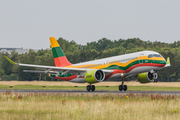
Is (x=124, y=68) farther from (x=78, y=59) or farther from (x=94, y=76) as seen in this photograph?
(x=78, y=59)

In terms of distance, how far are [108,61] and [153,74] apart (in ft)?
19.9

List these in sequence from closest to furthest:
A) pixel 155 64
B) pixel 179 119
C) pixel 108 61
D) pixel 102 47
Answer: pixel 179 119 → pixel 155 64 → pixel 108 61 → pixel 102 47

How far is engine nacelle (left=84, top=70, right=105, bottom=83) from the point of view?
1412 inches

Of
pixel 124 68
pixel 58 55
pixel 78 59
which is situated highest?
pixel 78 59

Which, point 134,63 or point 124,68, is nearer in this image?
point 134,63

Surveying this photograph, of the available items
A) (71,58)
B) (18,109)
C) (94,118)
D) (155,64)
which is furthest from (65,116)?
(71,58)

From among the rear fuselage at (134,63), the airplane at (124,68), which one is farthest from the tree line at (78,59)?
the rear fuselage at (134,63)

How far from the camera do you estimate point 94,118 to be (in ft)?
45.5

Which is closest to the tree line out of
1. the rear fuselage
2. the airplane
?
the airplane

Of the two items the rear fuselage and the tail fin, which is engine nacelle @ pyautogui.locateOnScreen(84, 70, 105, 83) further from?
the tail fin

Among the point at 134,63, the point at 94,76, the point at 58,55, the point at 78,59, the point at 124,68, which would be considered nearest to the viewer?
the point at 94,76

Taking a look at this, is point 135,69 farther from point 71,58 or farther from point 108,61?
point 71,58

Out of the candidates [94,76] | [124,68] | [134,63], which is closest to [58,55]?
[94,76]

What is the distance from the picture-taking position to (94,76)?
35.8 m
